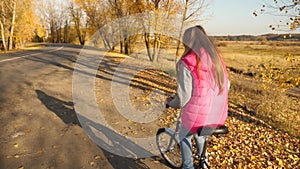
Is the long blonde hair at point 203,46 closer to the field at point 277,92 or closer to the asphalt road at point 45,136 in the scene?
the field at point 277,92

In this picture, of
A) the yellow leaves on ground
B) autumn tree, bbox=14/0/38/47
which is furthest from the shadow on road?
autumn tree, bbox=14/0/38/47

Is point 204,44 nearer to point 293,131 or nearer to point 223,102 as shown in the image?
point 223,102

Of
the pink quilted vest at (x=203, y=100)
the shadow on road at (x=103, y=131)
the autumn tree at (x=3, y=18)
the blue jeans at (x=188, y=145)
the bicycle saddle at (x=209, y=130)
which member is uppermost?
the autumn tree at (x=3, y=18)

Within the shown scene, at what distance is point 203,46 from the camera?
233 centimetres

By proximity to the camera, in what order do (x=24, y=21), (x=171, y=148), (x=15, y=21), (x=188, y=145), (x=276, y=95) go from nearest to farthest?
(x=188, y=145) → (x=171, y=148) → (x=276, y=95) → (x=15, y=21) → (x=24, y=21)

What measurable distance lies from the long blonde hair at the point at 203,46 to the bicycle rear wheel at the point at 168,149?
156 centimetres

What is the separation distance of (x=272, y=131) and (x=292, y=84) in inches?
66.3

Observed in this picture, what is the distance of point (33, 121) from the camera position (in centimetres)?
517

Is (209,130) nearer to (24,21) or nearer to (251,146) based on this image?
(251,146)

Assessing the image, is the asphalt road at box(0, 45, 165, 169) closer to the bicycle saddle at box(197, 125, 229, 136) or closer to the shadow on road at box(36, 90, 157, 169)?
the shadow on road at box(36, 90, 157, 169)

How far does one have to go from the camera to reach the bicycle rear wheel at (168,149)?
3596 millimetres

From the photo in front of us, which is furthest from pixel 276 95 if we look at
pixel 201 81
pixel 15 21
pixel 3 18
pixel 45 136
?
pixel 15 21

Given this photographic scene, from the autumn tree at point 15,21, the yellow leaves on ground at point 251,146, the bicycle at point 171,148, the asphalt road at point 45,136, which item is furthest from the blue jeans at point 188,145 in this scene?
the autumn tree at point 15,21

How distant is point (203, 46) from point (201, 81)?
0.39 metres
